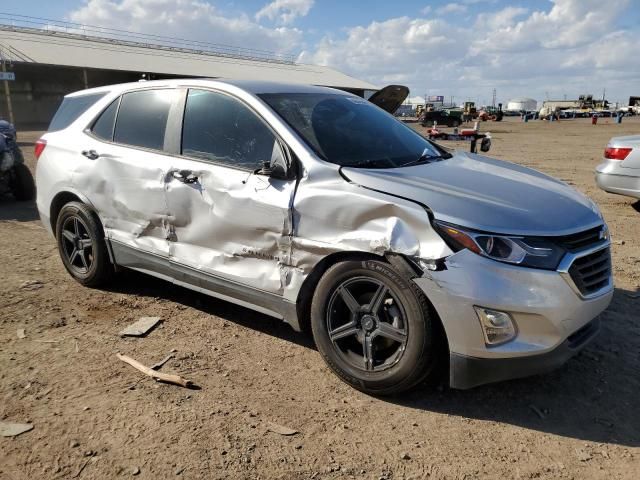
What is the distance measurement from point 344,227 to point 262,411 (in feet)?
3.71

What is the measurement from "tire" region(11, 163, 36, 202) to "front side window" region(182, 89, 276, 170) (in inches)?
242

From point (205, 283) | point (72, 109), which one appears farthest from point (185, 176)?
point (72, 109)

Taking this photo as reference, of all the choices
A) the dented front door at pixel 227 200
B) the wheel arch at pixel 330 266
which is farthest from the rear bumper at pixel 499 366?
the dented front door at pixel 227 200

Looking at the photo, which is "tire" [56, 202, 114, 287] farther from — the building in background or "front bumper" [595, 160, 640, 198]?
the building in background

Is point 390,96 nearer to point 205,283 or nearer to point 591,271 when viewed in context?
point 205,283

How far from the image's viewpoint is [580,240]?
3.01 m

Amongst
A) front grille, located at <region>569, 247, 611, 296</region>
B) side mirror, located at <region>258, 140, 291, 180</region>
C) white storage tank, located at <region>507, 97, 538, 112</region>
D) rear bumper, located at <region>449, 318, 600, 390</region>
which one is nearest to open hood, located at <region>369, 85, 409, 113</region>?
side mirror, located at <region>258, 140, 291, 180</region>

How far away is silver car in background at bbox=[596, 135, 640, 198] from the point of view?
7.53m

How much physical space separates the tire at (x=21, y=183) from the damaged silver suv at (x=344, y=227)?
489 cm

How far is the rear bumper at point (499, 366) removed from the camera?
9.22 feet

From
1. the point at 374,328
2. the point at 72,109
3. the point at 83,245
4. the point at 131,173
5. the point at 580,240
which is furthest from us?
the point at 72,109

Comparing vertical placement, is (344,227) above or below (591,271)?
above

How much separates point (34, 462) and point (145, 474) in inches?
21.9

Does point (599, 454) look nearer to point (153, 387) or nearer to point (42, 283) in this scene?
point (153, 387)
